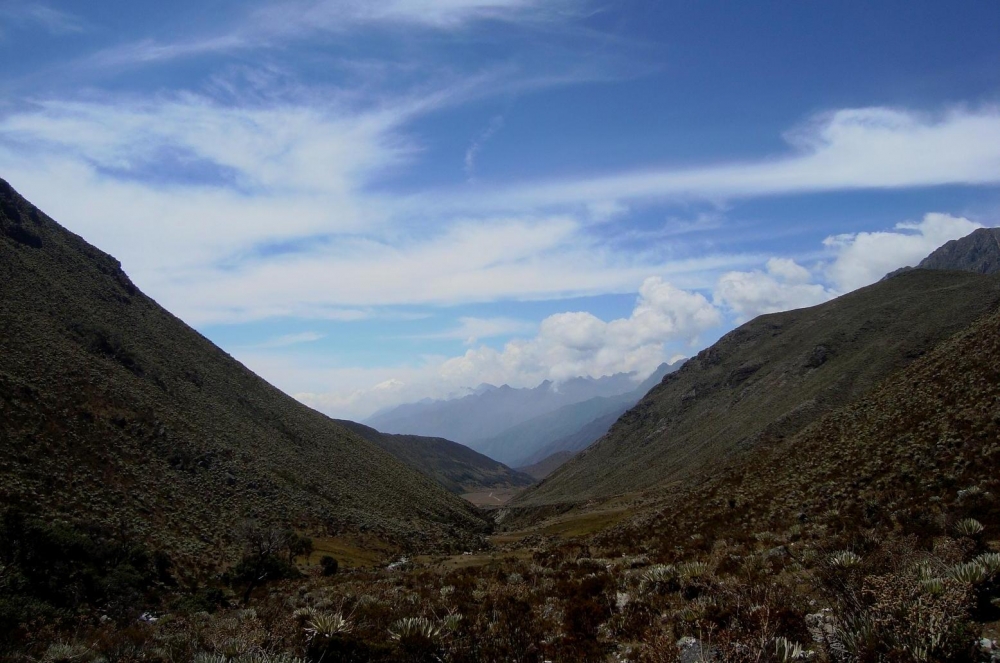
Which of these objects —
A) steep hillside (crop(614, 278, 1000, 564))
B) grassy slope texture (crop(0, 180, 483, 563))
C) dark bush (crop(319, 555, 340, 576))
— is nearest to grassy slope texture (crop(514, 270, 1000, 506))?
steep hillside (crop(614, 278, 1000, 564))

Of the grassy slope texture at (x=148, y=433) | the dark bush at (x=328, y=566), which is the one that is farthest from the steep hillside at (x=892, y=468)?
the grassy slope texture at (x=148, y=433)

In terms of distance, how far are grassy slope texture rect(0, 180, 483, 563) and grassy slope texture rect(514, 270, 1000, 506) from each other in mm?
37949

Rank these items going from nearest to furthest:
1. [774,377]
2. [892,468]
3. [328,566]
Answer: [892,468] → [328,566] → [774,377]

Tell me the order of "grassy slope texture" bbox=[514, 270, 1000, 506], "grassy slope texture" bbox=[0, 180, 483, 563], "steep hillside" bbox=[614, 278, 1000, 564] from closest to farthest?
"steep hillside" bbox=[614, 278, 1000, 564] → "grassy slope texture" bbox=[0, 180, 483, 563] → "grassy slope texture" bbox=[514, 270, 1000, 506]

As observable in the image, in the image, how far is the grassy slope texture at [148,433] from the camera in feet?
122

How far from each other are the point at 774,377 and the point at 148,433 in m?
95.6

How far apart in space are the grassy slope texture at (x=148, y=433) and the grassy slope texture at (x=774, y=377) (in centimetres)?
3795

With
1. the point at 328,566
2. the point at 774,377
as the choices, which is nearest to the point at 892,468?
the point at 328,566

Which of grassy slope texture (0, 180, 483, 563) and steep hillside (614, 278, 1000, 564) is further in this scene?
grassy slope texture (0, 180, 483, 563)

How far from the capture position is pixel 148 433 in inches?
1967

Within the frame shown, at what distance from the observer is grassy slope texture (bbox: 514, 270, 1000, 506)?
67.9m

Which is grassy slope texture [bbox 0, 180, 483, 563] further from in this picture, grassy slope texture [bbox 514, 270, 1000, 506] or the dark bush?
grassy slope texture [bbox 514, 270, 1000, 506]

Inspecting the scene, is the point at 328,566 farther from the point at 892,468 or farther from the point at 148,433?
the point at 892,468

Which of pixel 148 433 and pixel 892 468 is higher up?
pixel 148 433
